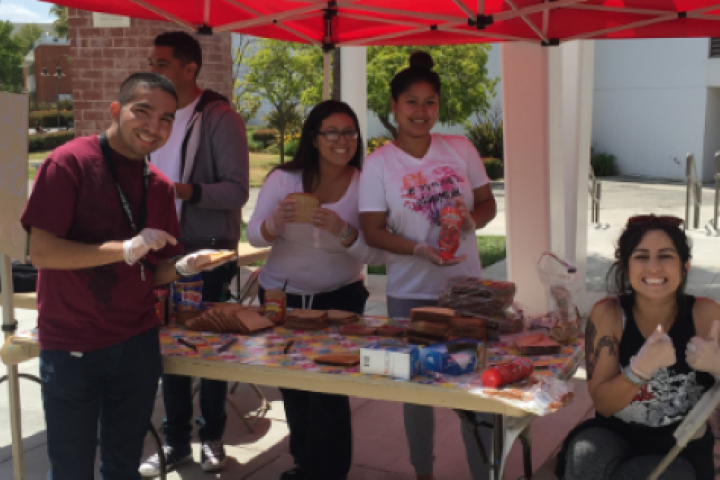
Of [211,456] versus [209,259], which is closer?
[209,259]

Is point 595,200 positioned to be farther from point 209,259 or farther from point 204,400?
point 209,259

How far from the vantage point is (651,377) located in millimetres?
2520

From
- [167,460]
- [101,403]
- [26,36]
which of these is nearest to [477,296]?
[101,403]

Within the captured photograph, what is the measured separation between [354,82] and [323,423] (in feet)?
15.6

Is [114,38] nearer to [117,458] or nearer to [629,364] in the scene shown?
[117,458]

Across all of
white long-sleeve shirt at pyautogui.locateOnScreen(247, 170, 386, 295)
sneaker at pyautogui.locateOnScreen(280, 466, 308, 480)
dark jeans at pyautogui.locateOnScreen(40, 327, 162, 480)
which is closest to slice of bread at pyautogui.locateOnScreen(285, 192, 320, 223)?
white long-sleeve shirt at pyautogui.locateOnScreen(247, 170, 386, 295)

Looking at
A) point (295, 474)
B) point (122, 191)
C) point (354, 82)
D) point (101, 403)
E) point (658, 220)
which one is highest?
point (354, 82)

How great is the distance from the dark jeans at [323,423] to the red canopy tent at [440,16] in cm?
175

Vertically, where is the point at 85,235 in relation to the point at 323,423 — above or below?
above

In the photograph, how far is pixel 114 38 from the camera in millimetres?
8141

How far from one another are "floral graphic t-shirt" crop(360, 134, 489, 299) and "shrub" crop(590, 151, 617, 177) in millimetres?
21360

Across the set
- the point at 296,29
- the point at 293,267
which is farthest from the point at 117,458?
the point at 296,29

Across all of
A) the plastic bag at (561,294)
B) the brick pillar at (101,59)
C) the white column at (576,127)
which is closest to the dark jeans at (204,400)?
the plastic bag at (561,294)

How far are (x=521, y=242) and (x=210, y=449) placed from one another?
2.84 meters
